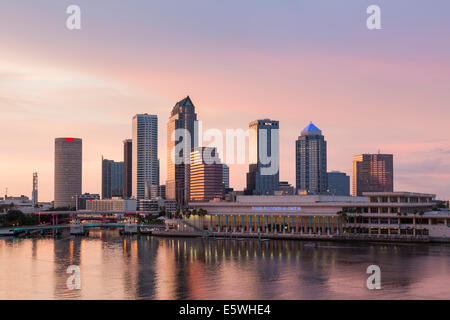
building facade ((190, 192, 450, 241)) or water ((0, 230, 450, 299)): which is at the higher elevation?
building facade ((190, 192, 450, 241))

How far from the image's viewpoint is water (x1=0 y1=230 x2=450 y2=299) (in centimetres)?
7538

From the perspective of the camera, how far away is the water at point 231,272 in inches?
2968

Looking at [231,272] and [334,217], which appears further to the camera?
[334,217]

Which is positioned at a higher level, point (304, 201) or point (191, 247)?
point (304, 201)

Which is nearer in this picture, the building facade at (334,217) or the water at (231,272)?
the water at (231,272)

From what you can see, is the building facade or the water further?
the building facade

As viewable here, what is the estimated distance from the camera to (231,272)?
94.4 meters

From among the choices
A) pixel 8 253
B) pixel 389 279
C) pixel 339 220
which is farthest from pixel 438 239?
pixel 8 253

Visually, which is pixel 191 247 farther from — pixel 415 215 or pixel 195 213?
pixel 415 215

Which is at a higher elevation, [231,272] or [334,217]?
[334,217]

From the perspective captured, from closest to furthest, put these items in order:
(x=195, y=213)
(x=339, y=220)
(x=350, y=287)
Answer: (x=350, y=287), (x=339, y=220), (x=195, y=213)

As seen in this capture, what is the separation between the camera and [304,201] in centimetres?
17350

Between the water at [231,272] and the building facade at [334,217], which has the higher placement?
the building facade at [334,217]

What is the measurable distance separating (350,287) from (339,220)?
8595 cm
